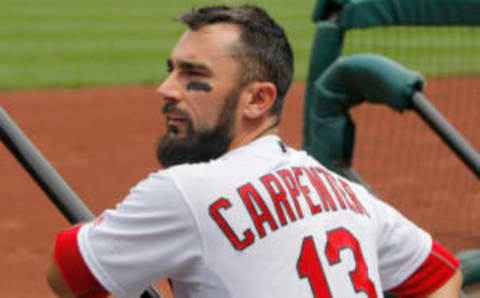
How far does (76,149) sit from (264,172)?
258 inches

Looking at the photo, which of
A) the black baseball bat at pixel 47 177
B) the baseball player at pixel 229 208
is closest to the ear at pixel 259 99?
the baseball player at pixel 229 208

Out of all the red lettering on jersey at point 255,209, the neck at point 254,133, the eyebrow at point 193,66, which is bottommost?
the red lettering on jersey at point 255,209

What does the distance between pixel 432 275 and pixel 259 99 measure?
0.68m

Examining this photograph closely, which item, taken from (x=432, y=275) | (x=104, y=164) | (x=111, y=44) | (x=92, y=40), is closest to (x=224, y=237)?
(x=432, y=275)

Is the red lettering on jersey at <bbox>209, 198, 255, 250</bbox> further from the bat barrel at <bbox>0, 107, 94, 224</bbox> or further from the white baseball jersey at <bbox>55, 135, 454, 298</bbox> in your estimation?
the bat barrel at <bbox>0, 107, 94, 224</bbox>

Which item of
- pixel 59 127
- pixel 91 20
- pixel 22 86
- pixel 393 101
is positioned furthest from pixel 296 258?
pixel 91 20

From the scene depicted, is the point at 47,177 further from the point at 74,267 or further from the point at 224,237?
the point at 224,237

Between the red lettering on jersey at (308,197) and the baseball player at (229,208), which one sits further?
the red lettering on jersey at (308,197)

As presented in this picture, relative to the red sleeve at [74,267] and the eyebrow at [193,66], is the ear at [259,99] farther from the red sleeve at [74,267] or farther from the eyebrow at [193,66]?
the red sleeve at [74,267]

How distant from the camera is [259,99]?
2180 millimetres

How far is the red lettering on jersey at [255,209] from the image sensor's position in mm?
2002

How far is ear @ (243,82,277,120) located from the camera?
2.15 metres

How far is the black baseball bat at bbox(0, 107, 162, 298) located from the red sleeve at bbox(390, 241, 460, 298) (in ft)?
2.16

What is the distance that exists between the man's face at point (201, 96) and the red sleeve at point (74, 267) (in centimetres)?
31
